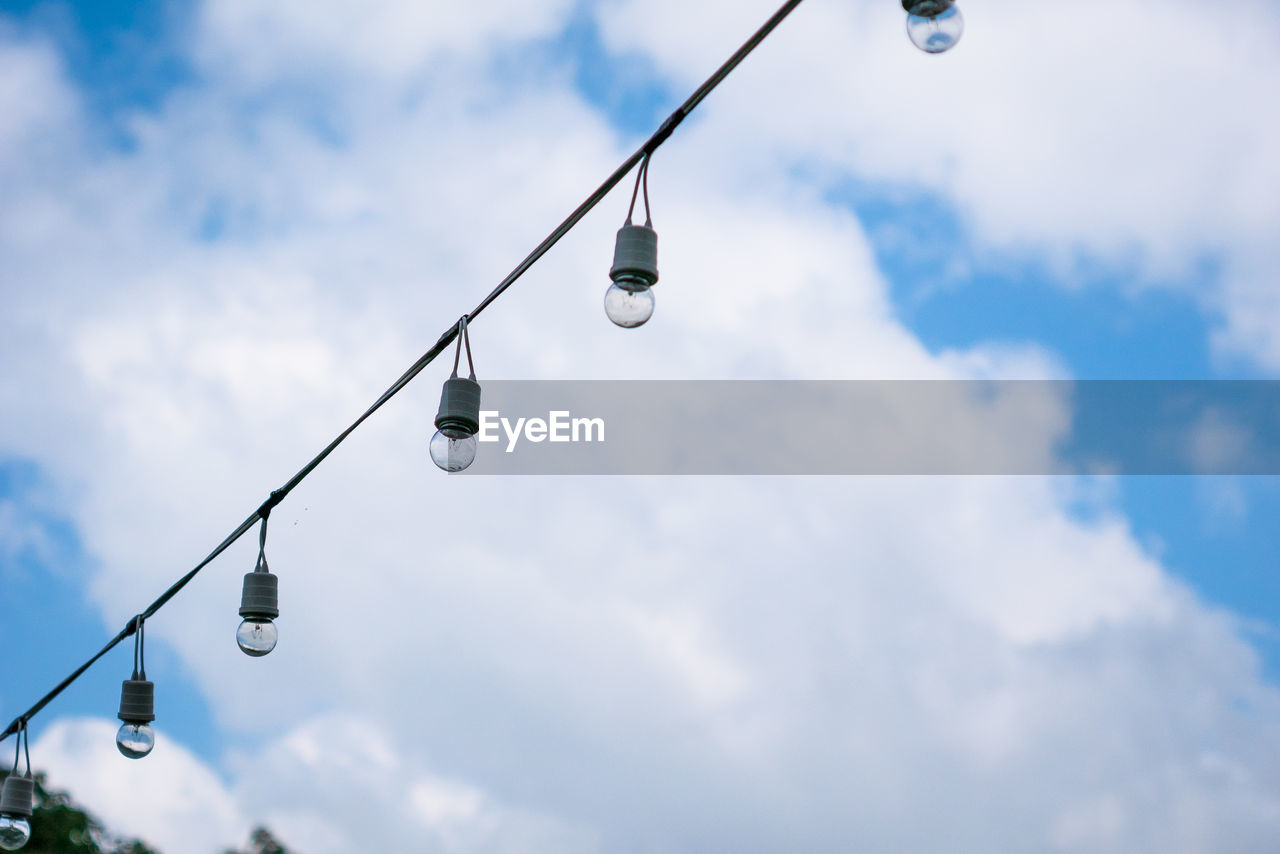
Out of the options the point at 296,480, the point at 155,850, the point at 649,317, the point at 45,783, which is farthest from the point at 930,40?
the point at 155,850

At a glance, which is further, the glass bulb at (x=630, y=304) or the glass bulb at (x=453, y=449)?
the glass bulb at (x=453, y=449)

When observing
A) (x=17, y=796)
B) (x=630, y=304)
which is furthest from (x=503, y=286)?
(x=17, y=796)

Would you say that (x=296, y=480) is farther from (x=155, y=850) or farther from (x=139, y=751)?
(x=155, y=850)

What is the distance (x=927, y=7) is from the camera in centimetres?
479

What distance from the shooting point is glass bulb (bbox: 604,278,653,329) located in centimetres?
577

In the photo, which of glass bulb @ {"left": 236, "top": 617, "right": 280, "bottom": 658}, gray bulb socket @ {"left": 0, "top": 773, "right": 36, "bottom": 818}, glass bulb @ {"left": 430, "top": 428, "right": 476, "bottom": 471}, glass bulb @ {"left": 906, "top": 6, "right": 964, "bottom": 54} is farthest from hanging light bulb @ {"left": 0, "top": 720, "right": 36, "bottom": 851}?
glass bulb @ {"left": 906, "top": 6, "right": 964, "bottom": 54}

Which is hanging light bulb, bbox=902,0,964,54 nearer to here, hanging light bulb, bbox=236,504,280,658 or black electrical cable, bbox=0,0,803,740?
black electrical cable, bbox=0,0,803,740

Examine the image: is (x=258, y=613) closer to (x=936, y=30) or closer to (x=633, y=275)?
(x=633, y=275)

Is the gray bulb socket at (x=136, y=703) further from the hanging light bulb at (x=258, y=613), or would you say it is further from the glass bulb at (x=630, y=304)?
the glass bulb at (x=630, y=304)

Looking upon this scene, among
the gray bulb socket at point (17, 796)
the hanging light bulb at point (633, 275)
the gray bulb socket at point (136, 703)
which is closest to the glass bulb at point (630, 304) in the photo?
the hanging light bulb at point (633, 275)

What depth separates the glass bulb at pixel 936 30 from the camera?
4.78 m

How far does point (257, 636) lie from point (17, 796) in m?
3.37

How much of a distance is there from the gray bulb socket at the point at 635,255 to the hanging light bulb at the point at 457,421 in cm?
105

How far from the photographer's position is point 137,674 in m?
9.44
